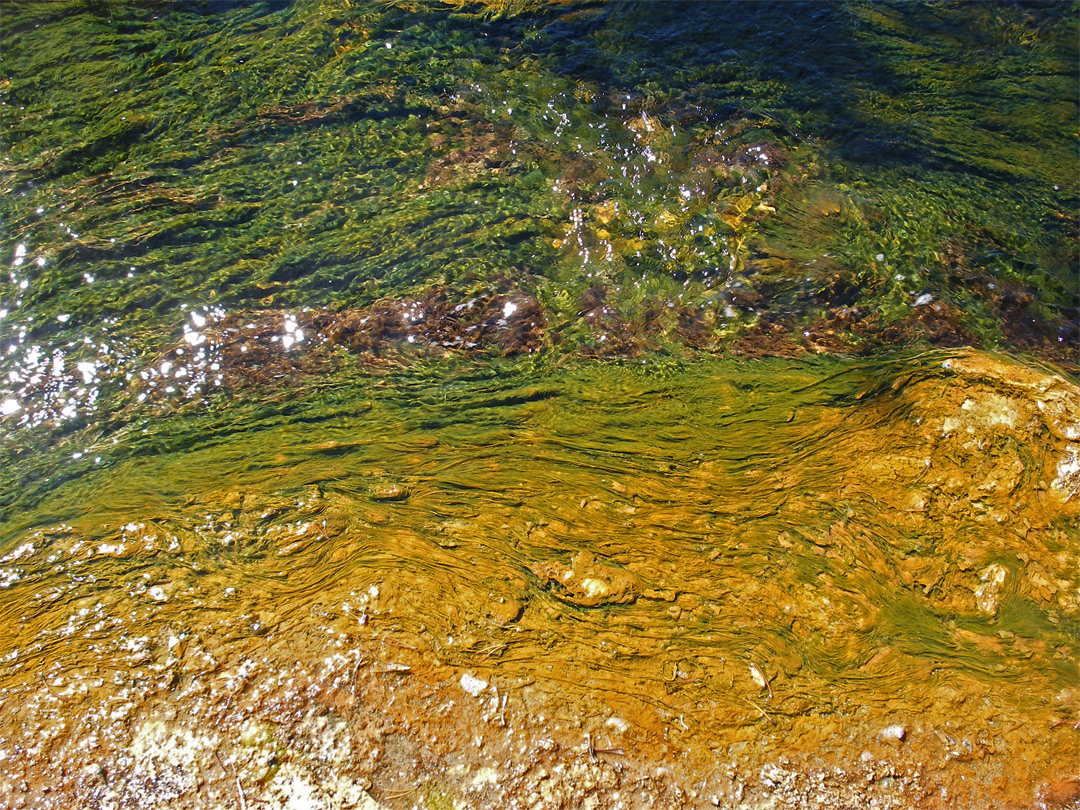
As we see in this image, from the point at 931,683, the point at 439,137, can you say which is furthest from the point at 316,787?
the point at 439,137

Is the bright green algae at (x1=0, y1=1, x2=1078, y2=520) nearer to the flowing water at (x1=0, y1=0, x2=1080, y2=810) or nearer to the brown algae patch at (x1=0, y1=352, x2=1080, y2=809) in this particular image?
the flowing water at (x1=0, y1=0, x2=1080, y2=810)

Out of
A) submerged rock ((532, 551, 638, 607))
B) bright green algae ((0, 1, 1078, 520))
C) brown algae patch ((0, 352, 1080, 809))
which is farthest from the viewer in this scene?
bright green algae ((0, 1, 1078, 520))

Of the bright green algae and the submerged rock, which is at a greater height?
the bright green algae

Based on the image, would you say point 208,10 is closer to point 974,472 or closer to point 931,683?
point 974,472

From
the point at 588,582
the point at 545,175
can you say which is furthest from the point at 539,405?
the point at 545,175

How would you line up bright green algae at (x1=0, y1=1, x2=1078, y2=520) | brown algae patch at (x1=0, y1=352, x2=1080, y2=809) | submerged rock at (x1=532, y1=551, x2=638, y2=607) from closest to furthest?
brown algae patch at (x1=0, y1=352, x2=1080, y2=809) → submerged rock at (x1=532, y1=551, x2=638, y2=607) → bright green algae at (x1=0, y1=1, x2=1078, y2=520)

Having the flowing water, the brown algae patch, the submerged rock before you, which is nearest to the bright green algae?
the flowing water

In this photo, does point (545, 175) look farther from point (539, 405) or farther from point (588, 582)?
point (588, 582)

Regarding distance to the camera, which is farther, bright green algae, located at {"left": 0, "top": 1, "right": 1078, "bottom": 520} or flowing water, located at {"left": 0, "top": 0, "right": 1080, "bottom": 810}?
bright green algae, located at {"left": 0, "top": 1, "right": 1078, "bottom": 520}
